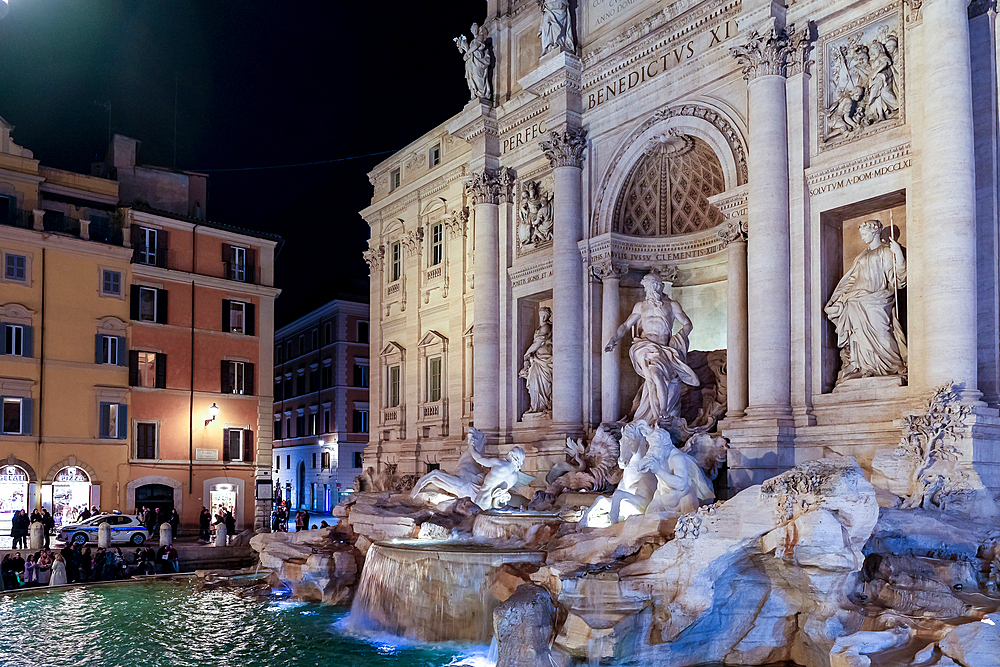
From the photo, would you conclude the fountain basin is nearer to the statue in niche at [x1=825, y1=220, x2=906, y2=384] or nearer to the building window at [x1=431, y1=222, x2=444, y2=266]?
the statue in niche at [x1=825, y1=220, x2=906, y2=384]

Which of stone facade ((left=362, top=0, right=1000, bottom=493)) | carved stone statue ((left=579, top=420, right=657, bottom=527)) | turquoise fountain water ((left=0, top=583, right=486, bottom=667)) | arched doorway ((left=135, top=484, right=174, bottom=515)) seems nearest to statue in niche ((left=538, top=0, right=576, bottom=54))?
stone facade ((left=362, top=0, right=1000, bottom=493))

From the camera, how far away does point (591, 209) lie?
2216 cm

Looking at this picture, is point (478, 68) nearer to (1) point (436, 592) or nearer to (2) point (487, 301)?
(2) point (487, 301)

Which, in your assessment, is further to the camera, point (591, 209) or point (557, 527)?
point (591, 209)

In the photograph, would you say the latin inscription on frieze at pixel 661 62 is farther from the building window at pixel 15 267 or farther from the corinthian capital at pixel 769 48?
the building window at pixel 15 267

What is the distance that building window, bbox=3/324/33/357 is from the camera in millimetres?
31531

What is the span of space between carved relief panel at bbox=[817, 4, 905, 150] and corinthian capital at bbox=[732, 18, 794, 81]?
0.63 m

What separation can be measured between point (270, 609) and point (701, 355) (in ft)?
34.7

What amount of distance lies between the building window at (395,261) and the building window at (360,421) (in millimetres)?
20374

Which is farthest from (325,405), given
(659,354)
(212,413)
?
(659,354)

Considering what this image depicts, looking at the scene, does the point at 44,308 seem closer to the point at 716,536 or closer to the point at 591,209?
the point at 591,209

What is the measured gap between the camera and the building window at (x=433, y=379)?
29.4 metres

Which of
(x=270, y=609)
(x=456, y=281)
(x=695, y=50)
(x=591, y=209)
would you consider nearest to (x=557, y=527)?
(x=270, y=609)

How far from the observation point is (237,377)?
37.7 metres
